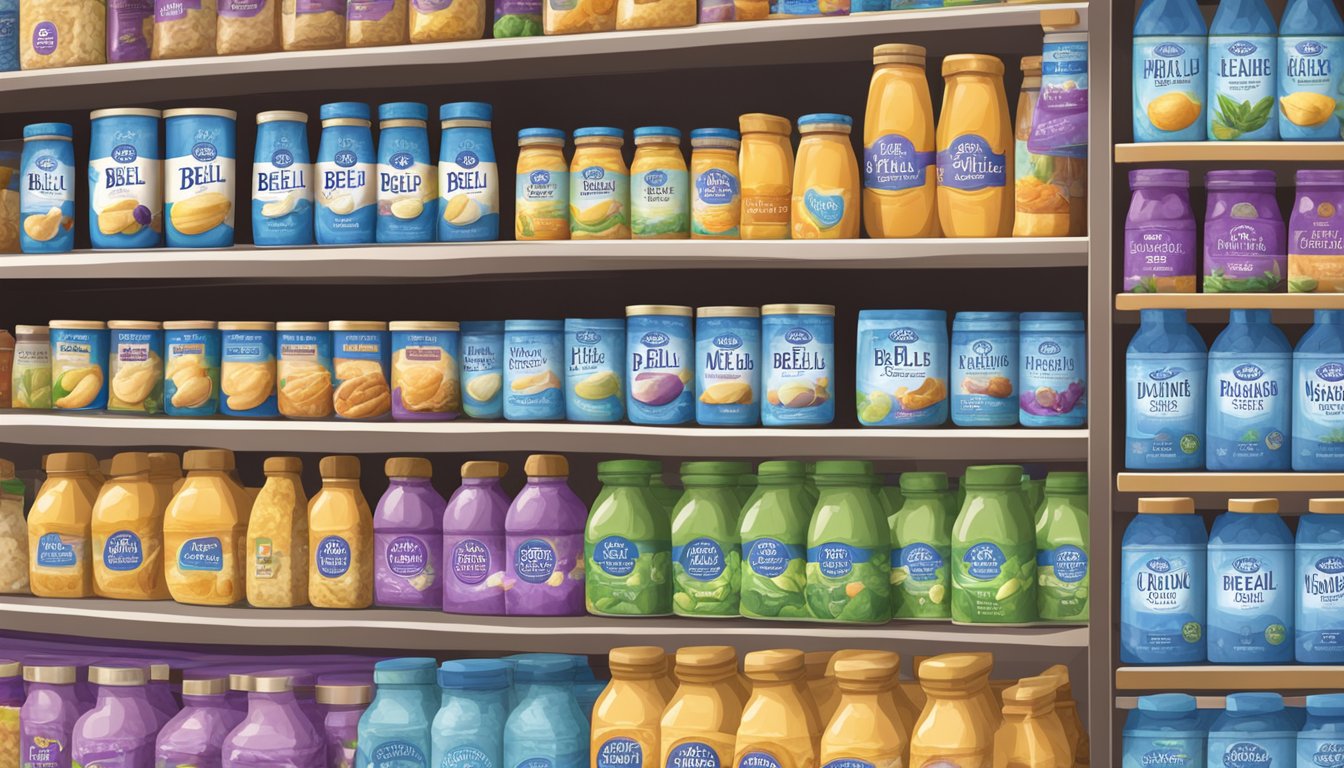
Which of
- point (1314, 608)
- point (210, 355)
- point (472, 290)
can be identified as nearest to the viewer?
point (1314, 608)

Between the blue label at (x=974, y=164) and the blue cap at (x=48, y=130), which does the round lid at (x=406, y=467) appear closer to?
the blue cap at (x=48, y=130)

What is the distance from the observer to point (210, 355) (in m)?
2.81

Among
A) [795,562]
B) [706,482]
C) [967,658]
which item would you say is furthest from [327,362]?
[967,658]

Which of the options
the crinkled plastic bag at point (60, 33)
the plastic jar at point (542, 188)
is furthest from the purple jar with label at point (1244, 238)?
the crinkled plastic bag at point (60, 33)

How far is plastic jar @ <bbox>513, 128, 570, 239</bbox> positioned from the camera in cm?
260

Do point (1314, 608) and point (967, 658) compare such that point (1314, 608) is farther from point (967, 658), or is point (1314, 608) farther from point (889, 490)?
point (889, 490)

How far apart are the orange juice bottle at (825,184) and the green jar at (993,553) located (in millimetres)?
482

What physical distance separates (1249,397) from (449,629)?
4.65 ft

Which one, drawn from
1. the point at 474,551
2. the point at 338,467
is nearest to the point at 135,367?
the point at 338,467

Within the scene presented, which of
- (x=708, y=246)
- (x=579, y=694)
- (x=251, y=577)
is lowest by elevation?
(x=579, y=694)

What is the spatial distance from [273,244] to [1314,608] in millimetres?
1930

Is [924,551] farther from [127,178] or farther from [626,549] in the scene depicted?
[127,178]

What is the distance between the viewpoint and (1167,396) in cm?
232

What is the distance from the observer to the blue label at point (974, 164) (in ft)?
7.93
